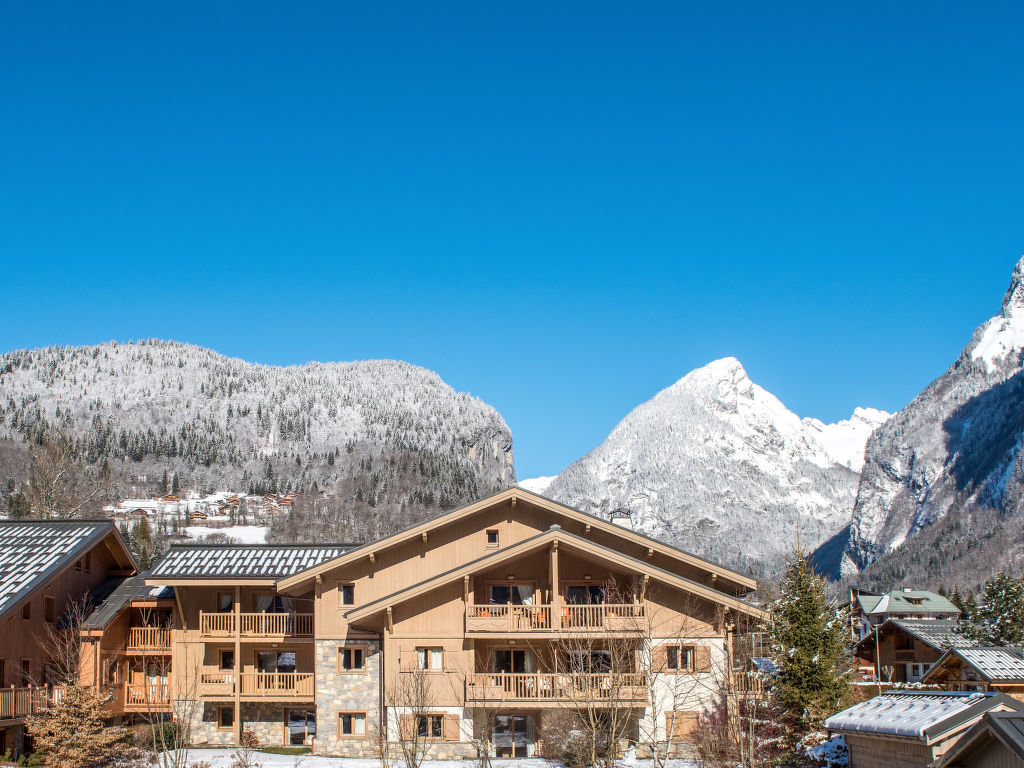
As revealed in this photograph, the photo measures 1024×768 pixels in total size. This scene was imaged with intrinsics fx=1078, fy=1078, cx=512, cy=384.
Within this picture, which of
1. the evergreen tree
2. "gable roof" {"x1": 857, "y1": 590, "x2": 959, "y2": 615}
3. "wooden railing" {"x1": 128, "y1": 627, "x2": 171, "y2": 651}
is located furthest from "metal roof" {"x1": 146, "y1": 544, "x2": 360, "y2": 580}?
"gable roof" {"x1": 857, "y1": 590, "x2": 959, "y2": 615}

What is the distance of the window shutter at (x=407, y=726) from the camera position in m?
37.2

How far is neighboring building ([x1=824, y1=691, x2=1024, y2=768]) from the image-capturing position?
81.8ft

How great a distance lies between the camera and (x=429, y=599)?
1599 inches

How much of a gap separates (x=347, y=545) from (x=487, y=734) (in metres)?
13.1

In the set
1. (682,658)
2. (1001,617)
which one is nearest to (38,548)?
(682,658)

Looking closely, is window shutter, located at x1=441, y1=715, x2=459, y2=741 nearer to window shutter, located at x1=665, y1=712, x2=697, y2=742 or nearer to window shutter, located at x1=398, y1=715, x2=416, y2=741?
window shutter, located at x1=398, y1=715, x2=416, y2=741

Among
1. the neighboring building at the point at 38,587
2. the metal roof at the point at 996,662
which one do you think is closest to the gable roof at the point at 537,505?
the neighboring building at the point at 38,587

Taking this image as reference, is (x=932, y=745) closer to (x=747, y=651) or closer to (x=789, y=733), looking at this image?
(x=789, y=733)

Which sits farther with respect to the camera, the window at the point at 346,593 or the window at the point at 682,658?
the window at the point at 346,593

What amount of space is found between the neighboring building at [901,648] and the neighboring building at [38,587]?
58928 mm

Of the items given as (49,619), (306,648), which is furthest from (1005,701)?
(49,619)

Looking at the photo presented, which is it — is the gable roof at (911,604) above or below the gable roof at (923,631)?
above

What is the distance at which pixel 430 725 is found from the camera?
38969 millimetres

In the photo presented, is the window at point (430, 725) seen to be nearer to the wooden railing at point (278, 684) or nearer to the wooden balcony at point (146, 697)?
the wooden railing at point (278, 684)
